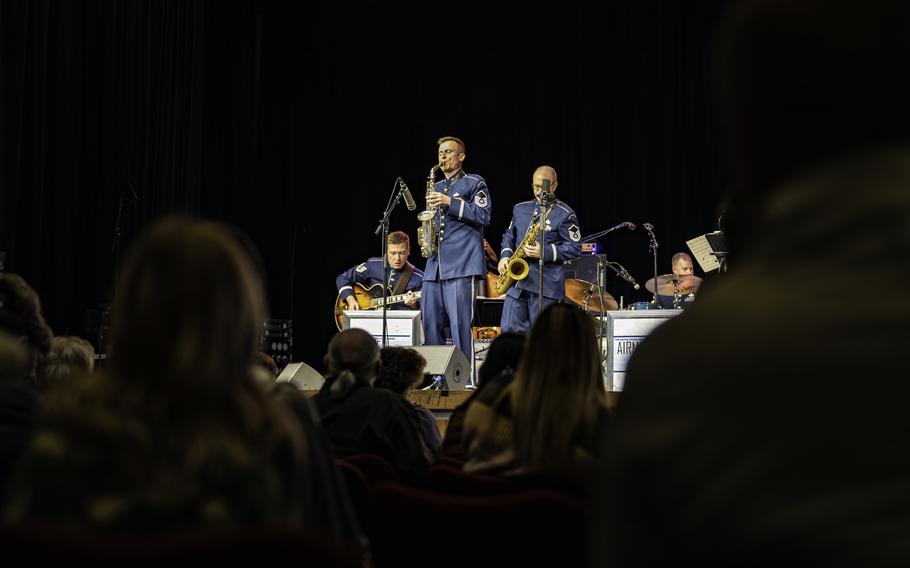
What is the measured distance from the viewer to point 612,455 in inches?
19.9

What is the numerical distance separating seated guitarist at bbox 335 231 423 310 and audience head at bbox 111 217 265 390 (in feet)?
27.9

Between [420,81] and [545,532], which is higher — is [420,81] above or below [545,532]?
above

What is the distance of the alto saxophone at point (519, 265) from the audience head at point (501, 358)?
15.4ft

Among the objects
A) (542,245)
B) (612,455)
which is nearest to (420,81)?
(542,245)

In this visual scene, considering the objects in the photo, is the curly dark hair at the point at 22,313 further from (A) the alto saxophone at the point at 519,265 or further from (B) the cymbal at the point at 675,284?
(B) the cymbal at the point at 675,284

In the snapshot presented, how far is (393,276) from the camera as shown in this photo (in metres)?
10.1

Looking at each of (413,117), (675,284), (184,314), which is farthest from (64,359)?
(413,117)

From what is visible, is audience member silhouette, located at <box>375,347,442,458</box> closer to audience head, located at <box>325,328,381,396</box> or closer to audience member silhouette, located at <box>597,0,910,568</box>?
audience head, located at <box>325,328,381,396</box>

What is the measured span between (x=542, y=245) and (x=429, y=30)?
5819 mm

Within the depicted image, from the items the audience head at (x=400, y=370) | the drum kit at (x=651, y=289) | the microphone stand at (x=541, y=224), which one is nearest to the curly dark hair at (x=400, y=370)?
the audience head at (x=400, y=370)

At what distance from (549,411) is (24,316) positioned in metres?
1.59

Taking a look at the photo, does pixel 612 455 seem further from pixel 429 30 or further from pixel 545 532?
pixel 429 30

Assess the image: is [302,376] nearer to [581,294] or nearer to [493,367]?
[581,294]

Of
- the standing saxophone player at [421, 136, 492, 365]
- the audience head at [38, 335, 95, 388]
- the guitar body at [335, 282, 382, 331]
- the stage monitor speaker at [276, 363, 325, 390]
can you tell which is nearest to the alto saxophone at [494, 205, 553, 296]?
the standing saxophone player at [421, 136, 492, 365]
